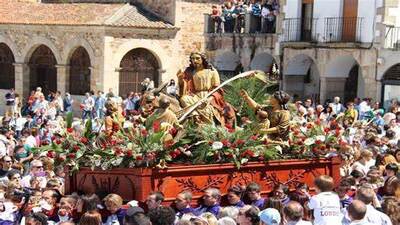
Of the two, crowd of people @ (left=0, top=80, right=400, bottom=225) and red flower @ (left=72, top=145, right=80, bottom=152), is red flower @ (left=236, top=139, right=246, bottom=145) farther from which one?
red flower @ (left=72, top=145, right=80, bottom=152)

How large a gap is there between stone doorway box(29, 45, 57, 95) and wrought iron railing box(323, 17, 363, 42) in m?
11.9

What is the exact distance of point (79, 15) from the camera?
3002 cm

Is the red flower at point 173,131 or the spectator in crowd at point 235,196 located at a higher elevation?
the red flower at point 173,131

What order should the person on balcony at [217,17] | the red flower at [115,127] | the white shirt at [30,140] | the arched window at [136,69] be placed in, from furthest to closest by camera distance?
the arched window at [136,69] → the person on balcony at [217,17] → the white shirt at [30,140] → the red flower at [115,127]

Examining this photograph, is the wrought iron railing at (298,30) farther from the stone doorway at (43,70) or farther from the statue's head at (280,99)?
the statue's head at (280,99)

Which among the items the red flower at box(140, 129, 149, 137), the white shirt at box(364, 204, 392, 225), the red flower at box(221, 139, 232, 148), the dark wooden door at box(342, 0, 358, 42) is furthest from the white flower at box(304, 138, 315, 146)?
the dark wooden door at box(342, 0, 358, 42)

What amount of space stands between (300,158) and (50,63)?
21.8 metres

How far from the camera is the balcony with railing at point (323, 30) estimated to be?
23766 mm

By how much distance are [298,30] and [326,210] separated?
58.2ft

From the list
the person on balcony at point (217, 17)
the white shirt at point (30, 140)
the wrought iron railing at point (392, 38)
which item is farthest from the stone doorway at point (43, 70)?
the white shirt at point (30, 140)

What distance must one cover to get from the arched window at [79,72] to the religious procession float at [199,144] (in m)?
18.6

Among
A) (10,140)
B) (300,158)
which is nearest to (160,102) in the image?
(300,158)

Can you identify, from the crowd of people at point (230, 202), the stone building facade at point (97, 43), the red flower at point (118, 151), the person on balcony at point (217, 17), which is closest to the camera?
the crowd of people at point (230, 202)

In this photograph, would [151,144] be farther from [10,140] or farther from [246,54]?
[246,54]
